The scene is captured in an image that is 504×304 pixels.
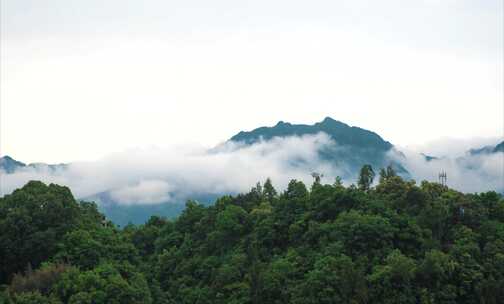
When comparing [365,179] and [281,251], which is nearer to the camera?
[281,251]

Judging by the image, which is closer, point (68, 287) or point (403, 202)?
point (68, 287)

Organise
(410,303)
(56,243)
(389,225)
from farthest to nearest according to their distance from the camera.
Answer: (389,225) → (410,303) → (56,243)

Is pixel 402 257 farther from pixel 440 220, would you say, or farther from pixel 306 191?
pixel 306 191

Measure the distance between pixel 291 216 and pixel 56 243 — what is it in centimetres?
2008

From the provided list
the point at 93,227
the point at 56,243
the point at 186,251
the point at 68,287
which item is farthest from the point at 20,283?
the point at 186,251

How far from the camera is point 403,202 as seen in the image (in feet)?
163

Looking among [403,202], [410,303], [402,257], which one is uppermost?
[403,202]

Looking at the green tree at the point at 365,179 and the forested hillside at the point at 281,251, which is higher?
the green tree at the point at 365,179

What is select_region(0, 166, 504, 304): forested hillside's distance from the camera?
119 ft

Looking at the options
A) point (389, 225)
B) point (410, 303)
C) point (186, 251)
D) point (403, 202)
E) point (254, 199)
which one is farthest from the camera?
point (254, 199)

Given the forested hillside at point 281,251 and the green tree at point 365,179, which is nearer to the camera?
the forested hillside at point 281,251

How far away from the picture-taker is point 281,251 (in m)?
48.6

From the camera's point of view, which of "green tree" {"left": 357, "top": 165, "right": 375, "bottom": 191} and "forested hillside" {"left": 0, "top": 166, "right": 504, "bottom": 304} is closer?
"forested hillside" {"left": 0, "top": 166, "right": 504, "bottom": 304}

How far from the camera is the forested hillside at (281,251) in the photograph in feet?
119
